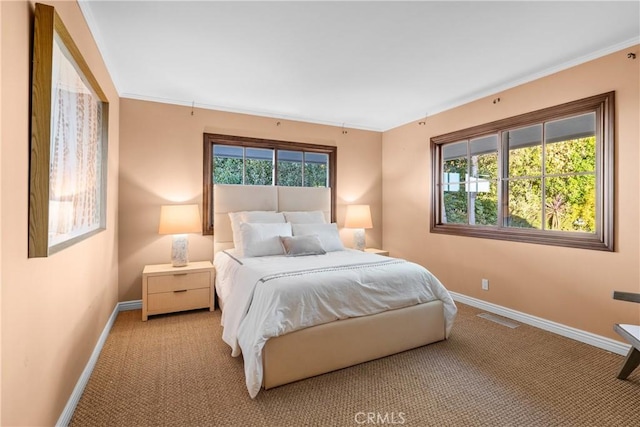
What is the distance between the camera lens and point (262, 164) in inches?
176

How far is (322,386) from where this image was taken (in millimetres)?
2135

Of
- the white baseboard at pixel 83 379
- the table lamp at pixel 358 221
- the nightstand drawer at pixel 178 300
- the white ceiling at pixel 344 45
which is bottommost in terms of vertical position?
the white baseboard at pixel 83 379

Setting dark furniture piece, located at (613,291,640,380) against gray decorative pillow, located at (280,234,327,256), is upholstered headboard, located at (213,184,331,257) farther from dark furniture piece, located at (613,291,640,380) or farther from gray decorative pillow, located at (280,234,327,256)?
dark furniture piece, located at (613,291,640,380)

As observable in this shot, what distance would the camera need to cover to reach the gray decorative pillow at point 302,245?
11.2ft

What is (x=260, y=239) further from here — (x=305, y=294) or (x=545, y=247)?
(x=545, y=247)

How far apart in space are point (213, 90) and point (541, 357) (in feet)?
13.2

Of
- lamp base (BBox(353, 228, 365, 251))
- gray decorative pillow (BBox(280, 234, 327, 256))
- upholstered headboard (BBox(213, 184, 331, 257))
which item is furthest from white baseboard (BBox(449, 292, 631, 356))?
upholstered headboard (BBox(213, 184, 331, 257))

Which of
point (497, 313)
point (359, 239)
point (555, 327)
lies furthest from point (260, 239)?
point (555, 327)

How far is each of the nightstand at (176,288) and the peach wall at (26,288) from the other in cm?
127

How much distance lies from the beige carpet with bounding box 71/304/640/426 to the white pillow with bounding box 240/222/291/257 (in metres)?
1.01

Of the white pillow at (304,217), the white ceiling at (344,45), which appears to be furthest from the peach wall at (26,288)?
the white pillow at (304,217)

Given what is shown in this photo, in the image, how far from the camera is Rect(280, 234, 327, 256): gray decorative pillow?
11.2ft

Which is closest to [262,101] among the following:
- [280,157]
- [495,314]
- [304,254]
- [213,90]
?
[213,90]

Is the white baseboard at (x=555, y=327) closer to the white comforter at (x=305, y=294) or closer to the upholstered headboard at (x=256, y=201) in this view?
the white comforter at (x=305, y=294)
